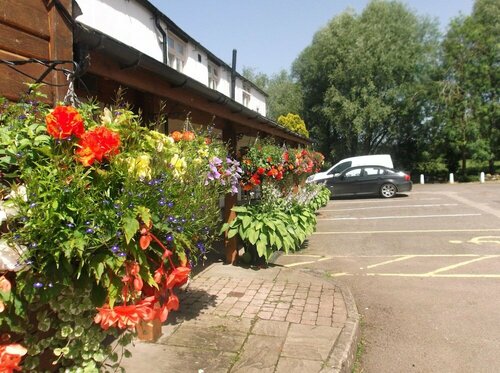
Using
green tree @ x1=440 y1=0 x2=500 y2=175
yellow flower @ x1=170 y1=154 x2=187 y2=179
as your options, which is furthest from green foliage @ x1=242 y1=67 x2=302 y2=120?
yellow flower @ x1=170 y1=154 x2=187 y2=179

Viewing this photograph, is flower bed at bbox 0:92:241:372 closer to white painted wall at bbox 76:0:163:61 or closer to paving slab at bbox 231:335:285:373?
paving slab at bbox 231:335:285:373

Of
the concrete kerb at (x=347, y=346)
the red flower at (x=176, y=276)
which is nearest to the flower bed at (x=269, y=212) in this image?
the concrete kerb at (x=347, y=346)

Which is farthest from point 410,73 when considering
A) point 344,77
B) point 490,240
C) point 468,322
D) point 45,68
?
point 45,68

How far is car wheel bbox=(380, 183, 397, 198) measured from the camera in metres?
18.6

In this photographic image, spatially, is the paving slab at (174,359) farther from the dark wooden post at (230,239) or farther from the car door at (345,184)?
the car door at (345,184)

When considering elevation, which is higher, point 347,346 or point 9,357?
point 9,357

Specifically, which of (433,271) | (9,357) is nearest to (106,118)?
(9,357)

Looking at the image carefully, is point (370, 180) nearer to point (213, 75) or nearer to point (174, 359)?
point (213, 75)

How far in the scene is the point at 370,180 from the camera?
742 inches

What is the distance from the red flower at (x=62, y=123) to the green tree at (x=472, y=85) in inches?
1112

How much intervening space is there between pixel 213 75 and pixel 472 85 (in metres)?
18.0

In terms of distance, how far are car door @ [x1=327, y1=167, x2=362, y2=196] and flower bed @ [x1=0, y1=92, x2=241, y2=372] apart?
57.6 feet

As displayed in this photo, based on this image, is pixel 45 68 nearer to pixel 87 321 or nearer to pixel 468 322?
pixel 87 321

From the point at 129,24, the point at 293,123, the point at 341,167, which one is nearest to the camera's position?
the point at 129,24
